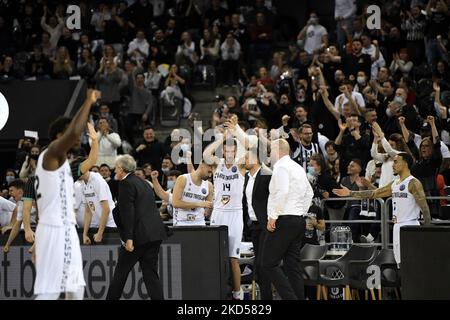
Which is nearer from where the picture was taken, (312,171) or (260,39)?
(312,171)

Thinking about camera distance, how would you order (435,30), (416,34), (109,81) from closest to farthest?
(435,30) < (416,34) < (109,81)

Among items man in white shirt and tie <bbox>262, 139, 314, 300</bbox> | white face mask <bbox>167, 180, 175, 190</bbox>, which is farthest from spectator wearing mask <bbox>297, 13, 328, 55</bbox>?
man in white shirt and tie <bbox>262, 139, 314, 300</bbox>

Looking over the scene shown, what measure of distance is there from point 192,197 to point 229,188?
20.5 inches

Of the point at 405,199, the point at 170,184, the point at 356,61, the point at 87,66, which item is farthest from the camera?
the point at 87,66

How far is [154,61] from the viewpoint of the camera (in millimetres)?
22359

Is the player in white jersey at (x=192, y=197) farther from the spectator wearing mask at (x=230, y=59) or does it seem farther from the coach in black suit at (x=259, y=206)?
the spectator wearing mask at (x=230, y=59)

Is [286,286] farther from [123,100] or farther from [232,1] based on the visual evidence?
[232,1]

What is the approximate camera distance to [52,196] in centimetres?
880

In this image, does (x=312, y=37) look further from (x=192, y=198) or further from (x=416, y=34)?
(x=192, y=198)

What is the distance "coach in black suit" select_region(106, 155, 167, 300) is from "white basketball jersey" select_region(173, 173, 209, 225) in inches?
73.6

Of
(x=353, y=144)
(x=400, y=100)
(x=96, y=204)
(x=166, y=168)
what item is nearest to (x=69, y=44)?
(x=166, y=168)

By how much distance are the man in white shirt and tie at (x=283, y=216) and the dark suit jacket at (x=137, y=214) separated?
1.26m

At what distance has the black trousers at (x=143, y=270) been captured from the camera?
36.8 ft
